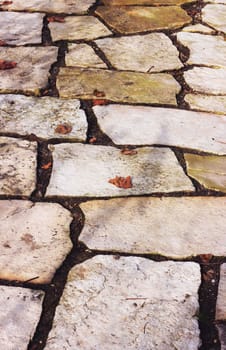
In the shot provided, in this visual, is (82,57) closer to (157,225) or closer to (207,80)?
(207,80)

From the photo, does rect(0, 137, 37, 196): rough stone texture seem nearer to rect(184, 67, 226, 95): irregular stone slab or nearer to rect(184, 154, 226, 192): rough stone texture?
rect(184, 154, 226, 192): rough stone texture

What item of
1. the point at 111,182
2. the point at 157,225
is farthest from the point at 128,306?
the point at 111,182

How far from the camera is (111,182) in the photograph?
2.77 metres

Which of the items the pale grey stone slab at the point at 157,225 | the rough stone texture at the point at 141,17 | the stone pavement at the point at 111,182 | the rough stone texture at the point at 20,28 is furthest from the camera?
the rough stone texture at the point at 141,17

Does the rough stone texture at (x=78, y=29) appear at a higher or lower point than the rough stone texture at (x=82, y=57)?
higher

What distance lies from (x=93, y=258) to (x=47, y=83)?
1.59m

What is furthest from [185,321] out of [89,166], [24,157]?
[24,157]

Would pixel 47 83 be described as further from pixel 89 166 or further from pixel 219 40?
pixel 219 40

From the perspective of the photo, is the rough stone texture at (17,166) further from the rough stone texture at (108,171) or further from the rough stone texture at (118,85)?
the rough stone texture at (118,85)

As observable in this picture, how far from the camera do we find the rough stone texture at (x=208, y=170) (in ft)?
9.27

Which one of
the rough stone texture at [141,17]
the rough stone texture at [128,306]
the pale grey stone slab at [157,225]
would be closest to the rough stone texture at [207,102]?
the pale grey stone slab at [157,225]

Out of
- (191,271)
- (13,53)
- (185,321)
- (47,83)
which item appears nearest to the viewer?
(185,321)

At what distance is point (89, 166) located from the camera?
2869 mm

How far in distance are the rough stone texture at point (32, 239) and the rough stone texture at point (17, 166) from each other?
0.35 ft
